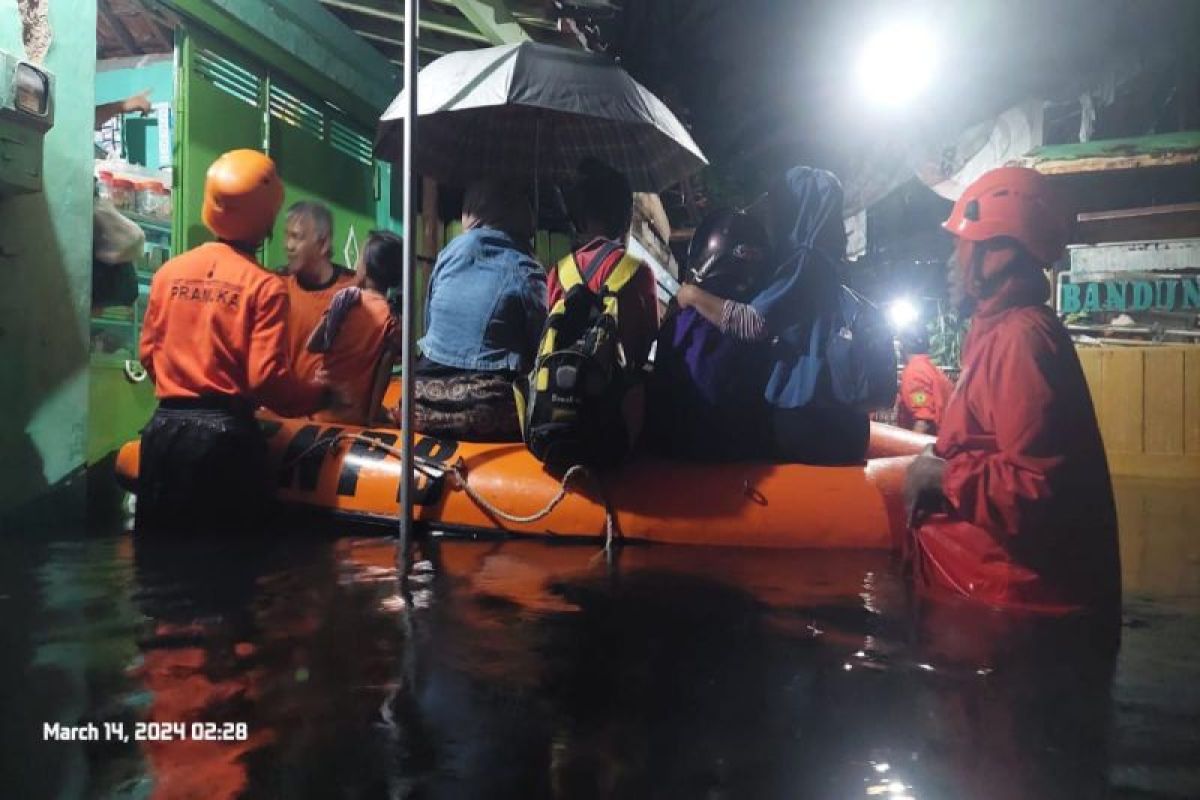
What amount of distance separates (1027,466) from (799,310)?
1.56 meters

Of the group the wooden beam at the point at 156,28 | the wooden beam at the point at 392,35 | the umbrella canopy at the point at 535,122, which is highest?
the wooden beam at the point at 392,35

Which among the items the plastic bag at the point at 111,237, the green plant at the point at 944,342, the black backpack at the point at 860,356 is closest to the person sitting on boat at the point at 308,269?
the plastic bag at the point at 111,237

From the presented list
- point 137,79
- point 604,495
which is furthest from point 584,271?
point 137,79

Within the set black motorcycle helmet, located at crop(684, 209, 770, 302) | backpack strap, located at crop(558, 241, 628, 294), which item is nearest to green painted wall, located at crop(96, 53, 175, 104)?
backpack strap, located at crop(558, 241, 628, 294)

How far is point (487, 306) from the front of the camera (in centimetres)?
400

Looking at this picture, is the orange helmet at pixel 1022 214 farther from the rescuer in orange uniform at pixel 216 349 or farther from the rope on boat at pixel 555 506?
the rescuer in orange uniform at pixel 216 349

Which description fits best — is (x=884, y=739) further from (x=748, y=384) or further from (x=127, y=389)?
(x=127, y=389)

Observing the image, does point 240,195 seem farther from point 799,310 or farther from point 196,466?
point 799,310

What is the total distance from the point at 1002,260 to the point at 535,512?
7.44 ft

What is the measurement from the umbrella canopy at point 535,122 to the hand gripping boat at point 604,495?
182 cm

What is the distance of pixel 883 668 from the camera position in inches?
80.5

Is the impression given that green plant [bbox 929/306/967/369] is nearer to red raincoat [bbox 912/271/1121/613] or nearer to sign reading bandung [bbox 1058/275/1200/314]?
sign reading bandung [bbox 1058/275/1200/314]

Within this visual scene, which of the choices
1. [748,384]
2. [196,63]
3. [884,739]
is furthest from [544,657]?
[196,63]

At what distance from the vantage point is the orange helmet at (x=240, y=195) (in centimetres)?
346
